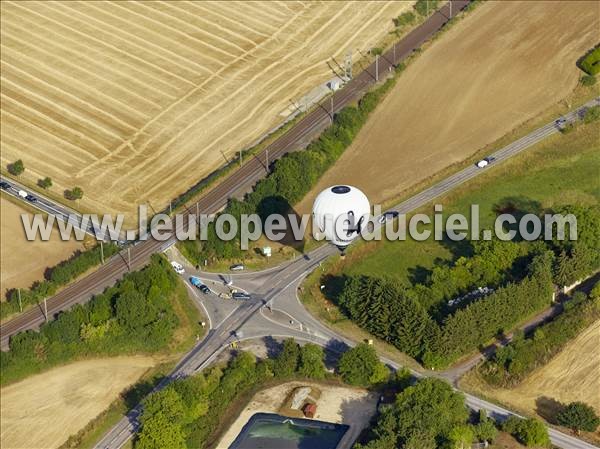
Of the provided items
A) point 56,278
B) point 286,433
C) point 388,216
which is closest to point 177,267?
point 56,278

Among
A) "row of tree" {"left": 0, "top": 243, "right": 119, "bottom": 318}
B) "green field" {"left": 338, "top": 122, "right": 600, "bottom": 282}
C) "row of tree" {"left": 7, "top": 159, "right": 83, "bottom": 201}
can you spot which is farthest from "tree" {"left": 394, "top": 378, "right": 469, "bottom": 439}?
"row of tree" {"left": 7, "top": 159, "right": 83, "bottom": 201}

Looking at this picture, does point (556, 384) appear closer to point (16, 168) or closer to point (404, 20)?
point (16, 168)

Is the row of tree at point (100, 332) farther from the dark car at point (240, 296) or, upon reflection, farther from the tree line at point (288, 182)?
the tree line at point (288, 182)

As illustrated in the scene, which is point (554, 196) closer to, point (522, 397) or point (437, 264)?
point (437, 264)

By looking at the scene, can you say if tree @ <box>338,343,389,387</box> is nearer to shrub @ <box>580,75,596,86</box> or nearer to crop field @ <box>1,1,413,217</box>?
crop field @ <box>1,1,413,217</box>

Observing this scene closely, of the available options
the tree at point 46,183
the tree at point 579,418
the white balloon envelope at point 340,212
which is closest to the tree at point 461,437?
the tree at point 579,418
